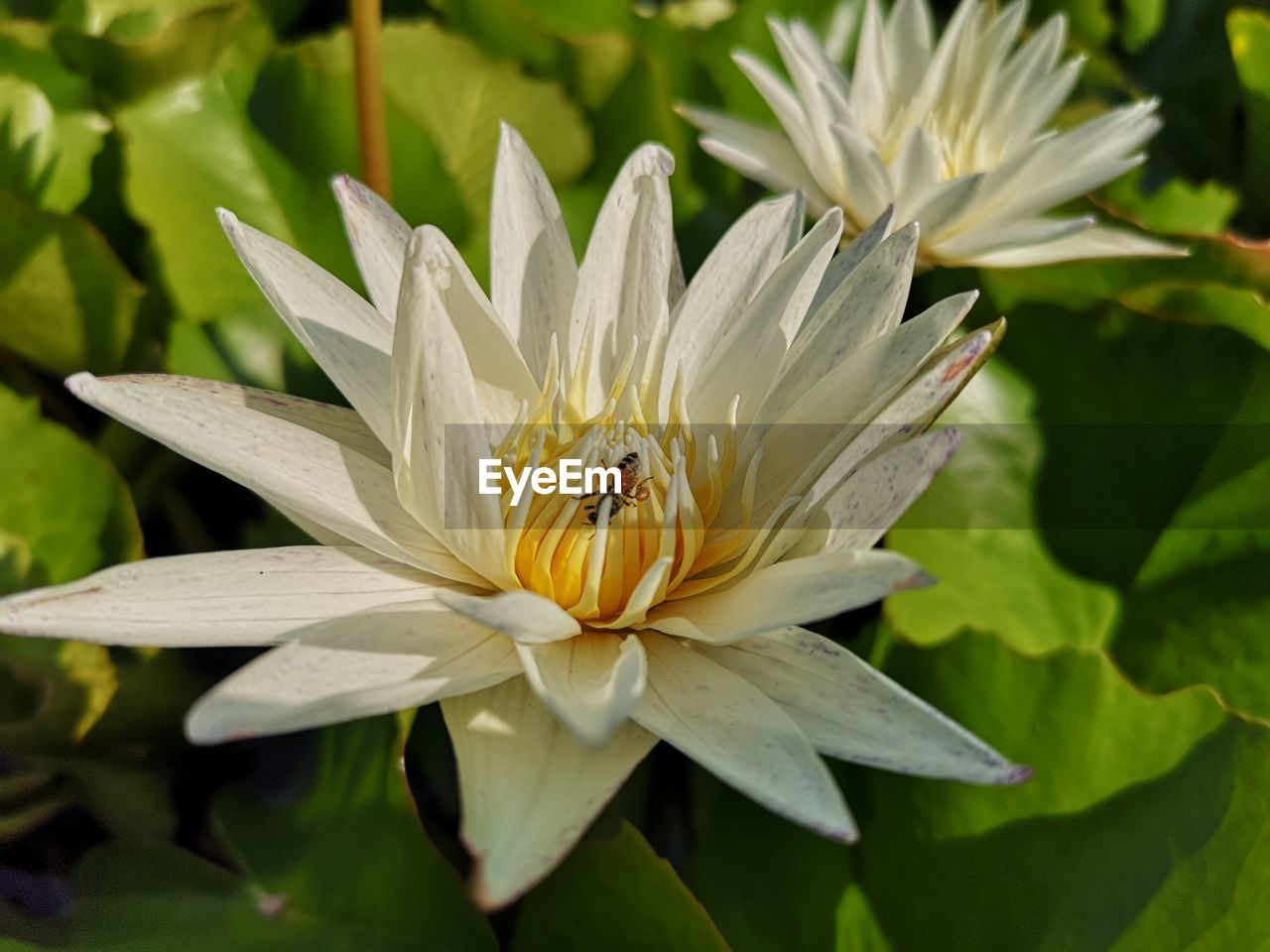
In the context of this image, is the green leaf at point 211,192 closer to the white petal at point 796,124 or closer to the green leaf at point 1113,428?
the white petal at point 796,124

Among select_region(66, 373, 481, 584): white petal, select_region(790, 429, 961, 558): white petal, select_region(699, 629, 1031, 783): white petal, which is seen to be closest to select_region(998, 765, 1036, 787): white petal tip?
select_region(699, 629, 1031, 783): white petal

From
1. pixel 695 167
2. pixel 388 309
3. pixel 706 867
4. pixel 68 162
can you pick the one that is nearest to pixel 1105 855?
pixel 706 867

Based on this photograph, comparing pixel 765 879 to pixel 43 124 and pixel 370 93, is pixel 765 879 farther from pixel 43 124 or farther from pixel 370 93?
pixel 43 124

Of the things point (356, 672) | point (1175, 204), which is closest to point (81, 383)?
point (356, 672)

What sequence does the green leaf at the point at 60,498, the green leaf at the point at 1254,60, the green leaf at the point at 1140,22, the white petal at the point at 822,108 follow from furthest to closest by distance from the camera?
the green leaf at the point at 1140,22, the green leaf at the point at 1254,60, the white petal at the point at 822,108, the green leaf at the point at 60,498

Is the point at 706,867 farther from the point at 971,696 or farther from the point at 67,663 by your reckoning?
the point at 67,663

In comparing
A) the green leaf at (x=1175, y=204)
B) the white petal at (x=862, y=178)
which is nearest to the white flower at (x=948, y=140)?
the white petal at (x=862, y=178)
